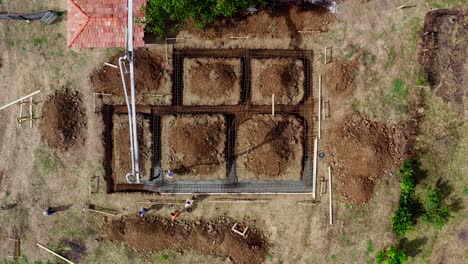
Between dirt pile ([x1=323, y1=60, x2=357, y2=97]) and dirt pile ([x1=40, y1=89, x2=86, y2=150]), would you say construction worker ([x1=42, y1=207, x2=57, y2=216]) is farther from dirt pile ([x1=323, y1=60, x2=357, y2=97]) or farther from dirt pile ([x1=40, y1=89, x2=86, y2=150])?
dirt pile ([x1=323, y1=60, x2=357, y2=97])

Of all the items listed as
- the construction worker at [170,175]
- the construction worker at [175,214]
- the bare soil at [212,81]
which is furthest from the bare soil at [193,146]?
the construction worker at [175,214]

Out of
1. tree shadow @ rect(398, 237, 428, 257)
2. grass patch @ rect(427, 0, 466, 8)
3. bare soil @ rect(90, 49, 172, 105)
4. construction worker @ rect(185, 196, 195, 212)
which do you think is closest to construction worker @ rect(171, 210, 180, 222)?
construction worker @ rect(185, 196, 195, 212)

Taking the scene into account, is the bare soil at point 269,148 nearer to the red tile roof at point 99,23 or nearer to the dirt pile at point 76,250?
the red tile roof at point 99,23

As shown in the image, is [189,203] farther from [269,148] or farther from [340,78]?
[340,78]

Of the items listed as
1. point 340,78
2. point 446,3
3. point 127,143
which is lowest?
point 127,143

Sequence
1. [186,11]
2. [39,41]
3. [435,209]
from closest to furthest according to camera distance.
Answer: [186,11] < [435,209] < [39,41]

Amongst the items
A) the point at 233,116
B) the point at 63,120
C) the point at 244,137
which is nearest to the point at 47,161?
the point at 63,120

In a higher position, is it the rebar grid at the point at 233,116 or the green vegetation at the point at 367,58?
the green vegetation at the point at 367,58
